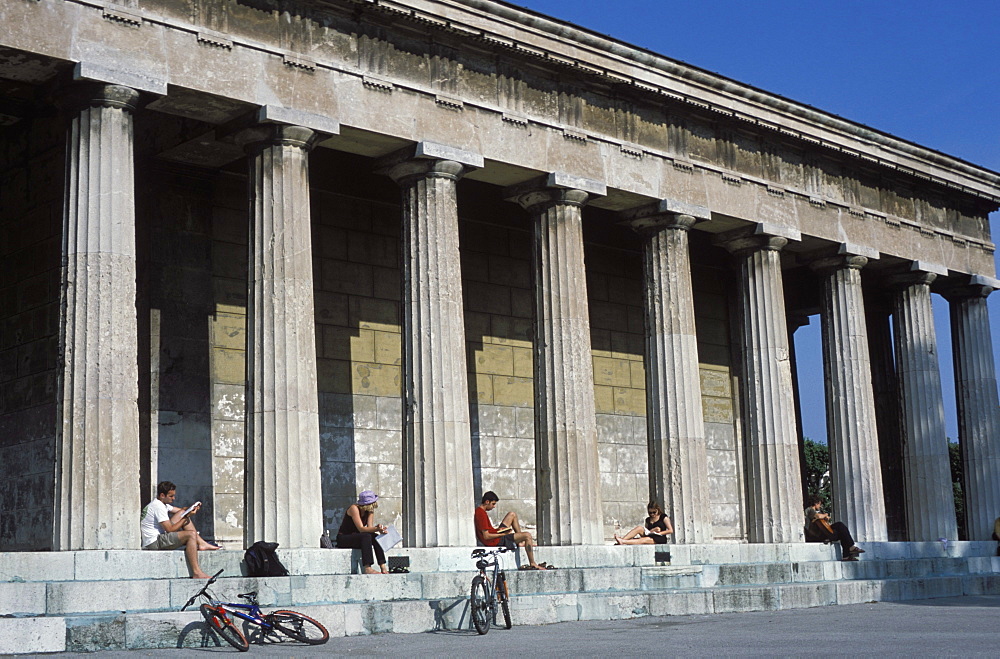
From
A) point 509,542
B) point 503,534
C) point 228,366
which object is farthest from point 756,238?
point 228,366

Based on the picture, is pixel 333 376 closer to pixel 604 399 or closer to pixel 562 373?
pixel 562 373

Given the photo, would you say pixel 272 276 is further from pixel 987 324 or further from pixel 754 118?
pixel 987 324

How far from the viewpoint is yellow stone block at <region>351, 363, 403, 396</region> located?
2876 centimetres

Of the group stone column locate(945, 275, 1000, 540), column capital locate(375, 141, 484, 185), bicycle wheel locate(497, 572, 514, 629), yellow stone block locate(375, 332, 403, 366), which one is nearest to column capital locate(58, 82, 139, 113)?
column capital locate(375, 141, 484, 185)

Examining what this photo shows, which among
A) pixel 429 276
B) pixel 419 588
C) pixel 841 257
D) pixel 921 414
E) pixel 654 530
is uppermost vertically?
pixel 841 257

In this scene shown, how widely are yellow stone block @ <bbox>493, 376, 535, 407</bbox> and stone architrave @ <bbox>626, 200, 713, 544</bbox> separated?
163 inches

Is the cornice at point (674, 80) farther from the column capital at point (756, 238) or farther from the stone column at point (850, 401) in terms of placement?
the stone column at point (850, 401)

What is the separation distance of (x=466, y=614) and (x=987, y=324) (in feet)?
77.4

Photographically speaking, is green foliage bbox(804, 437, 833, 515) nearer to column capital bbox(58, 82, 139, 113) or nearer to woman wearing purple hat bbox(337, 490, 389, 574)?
woman wearing purple hat bbox(337, 490, 389, 574)

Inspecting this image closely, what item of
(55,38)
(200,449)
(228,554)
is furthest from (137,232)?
(228,554)

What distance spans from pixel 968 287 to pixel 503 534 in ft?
63.9

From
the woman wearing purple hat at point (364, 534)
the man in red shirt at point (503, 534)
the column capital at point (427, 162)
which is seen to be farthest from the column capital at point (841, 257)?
the woman wearing purple hat at point (364, 534)

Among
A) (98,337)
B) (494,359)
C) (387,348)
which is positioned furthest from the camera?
(494,359)

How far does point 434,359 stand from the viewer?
946 inches
